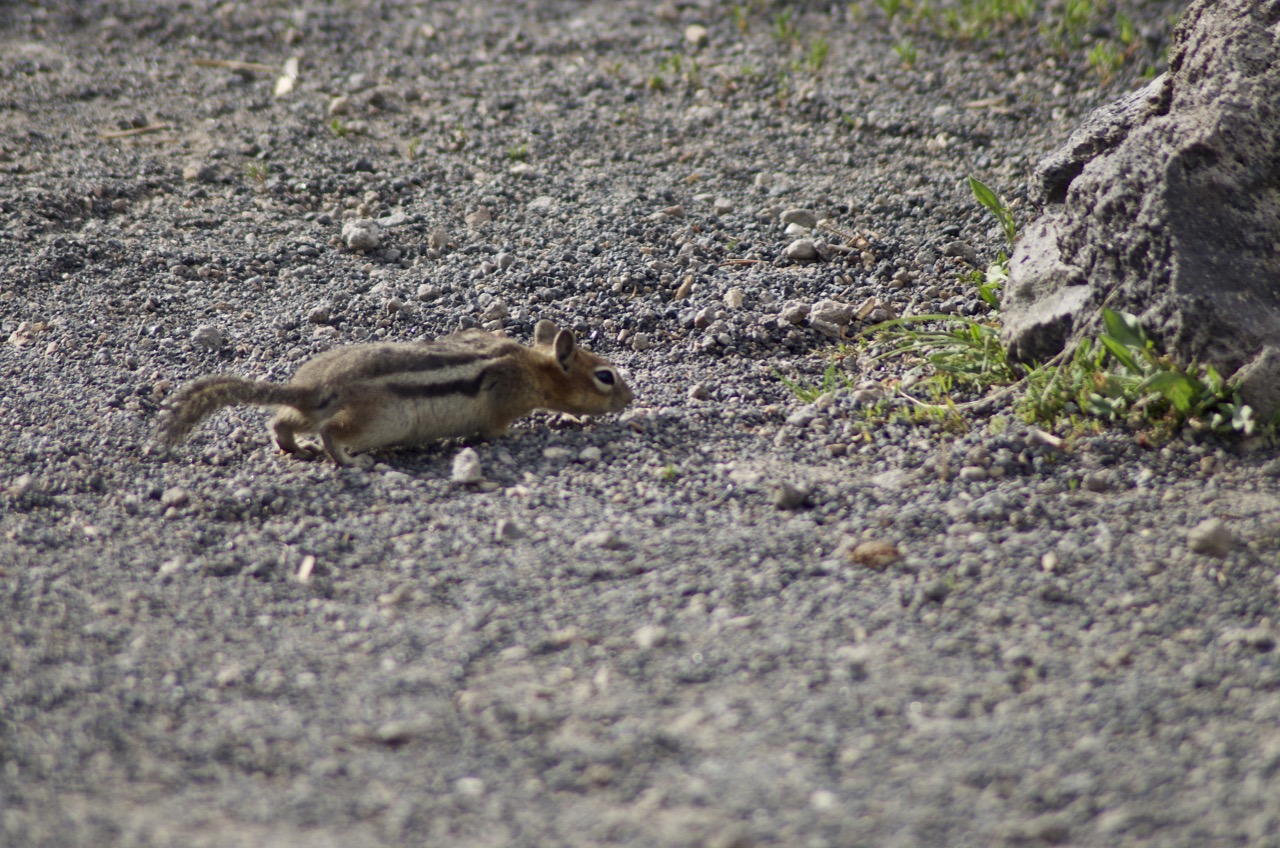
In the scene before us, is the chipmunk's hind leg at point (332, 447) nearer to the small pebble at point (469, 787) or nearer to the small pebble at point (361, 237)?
the small pebble at point (469, 787)

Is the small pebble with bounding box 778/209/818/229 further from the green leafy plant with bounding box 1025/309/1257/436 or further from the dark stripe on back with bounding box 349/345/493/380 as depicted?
the dark stripe on back with bounding box 349/345/493/380

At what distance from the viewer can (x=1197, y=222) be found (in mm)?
4359

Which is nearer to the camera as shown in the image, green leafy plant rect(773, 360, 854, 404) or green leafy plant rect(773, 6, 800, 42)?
green leafy plant rect(773, 360, 854, 404)

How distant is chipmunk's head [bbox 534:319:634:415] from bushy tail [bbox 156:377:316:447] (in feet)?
3.46

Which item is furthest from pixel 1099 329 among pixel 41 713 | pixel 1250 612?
pixel 41 713

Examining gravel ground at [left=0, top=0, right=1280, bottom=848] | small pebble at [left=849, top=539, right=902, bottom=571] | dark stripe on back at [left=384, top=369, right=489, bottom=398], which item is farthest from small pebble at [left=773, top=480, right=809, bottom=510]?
dark stripe on back at [left=384, top=369, right=489, bottom=398]

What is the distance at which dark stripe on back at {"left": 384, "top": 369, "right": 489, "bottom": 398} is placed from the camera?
15.1 ft

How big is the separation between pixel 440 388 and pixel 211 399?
0.88 metres

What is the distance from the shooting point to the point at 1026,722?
9.70 feet

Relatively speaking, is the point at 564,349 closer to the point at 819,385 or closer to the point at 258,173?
the point at 819,385

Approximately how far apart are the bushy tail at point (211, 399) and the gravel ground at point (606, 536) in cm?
22

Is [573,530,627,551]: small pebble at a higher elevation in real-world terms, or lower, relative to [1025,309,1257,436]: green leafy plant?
lower

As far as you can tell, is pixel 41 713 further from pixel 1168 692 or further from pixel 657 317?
pixel 657 317

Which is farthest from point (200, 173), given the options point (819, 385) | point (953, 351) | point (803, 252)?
point (953, 351)
